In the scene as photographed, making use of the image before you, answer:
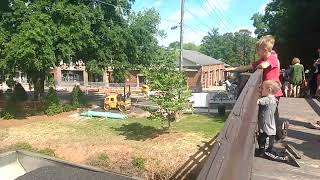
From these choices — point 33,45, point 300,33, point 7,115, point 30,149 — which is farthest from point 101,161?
point 7,115

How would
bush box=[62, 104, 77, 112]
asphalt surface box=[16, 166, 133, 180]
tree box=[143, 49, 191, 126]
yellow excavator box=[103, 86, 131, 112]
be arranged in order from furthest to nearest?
bush box=[62, 104, 77, 112]
yellow excavator box=[103, 86, 131, 112]
tree box=[143, 49, 191, 126]
asphalt surface box=[16, 166, 133, 180]

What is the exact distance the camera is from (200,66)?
56.9 m

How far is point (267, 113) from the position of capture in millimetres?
4480

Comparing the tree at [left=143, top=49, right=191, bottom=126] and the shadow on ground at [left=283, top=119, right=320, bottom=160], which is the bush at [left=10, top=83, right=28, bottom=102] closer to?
the tree at [left=143, top=49, right=191, bottom=126]

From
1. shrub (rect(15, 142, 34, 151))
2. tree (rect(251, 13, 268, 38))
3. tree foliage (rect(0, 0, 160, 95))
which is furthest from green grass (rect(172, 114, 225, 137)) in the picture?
tree (rect(251, 13, 268, 38))

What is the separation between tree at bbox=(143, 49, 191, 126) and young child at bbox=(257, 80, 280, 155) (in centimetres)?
1828

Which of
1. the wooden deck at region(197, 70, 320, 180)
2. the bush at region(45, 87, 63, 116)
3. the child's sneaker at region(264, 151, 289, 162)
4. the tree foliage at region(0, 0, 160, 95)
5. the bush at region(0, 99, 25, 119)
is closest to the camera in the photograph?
the wooden deck at region(197, 70, 320, 180)

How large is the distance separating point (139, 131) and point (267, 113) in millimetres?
19530

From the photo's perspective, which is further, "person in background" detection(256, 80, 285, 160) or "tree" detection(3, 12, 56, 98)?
"tree" detection(3, 12, 56, 98)

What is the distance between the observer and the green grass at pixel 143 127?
897 inches

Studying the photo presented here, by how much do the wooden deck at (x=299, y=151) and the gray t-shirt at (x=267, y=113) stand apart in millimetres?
375

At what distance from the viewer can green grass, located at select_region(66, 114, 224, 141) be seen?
74.7 feet

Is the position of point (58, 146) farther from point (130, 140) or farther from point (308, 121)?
point (308, 121)

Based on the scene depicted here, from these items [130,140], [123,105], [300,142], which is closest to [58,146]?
[130,140]
